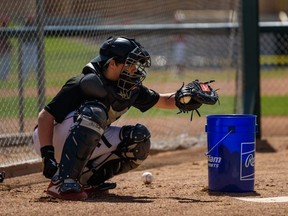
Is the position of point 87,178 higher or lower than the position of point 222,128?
lower

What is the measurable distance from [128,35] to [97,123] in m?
4.29

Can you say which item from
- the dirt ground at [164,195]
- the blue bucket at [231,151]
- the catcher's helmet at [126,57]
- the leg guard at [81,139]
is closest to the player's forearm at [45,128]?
the leg guard at [81,139]

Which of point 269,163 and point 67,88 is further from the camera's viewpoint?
point 269,163

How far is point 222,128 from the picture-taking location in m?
6.10

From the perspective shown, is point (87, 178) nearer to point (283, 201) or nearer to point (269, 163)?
point (283, 201)

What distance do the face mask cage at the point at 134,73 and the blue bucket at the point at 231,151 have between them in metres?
0.72

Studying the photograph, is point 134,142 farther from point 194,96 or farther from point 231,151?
point 231,151

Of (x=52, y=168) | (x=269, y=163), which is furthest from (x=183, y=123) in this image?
(x=52, y=168)

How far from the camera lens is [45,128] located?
5.66 metres

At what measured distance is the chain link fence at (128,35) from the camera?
321 inches

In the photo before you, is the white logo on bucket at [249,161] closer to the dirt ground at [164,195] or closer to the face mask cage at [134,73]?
the dirt ground at [164,195]

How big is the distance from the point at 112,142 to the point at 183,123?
534cm

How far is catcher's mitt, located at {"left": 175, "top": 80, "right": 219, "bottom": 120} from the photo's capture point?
599 cm

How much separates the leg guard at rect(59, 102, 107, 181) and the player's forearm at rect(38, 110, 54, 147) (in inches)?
9.8
